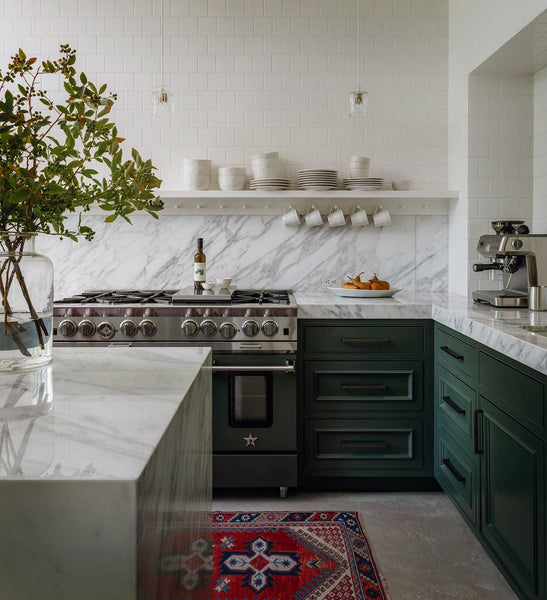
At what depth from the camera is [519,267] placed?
3162mm

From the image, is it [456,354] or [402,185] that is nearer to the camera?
[456,354]

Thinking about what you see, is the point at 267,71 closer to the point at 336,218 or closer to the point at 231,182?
the point at 231,182

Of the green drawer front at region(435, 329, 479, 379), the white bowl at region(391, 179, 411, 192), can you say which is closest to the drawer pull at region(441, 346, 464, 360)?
the green drawer front at region(435, 329, 479, 379)

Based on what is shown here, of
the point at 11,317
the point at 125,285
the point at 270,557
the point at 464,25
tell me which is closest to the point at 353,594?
the point at 270,557

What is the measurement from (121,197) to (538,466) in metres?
1.51

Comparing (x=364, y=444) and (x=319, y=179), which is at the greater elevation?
(x=319, y=179)

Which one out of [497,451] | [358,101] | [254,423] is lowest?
[254,423]

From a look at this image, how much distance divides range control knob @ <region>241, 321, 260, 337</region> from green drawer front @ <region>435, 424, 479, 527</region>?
1.09 metres

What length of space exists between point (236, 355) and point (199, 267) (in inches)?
29.2

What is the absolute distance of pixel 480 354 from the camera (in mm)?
2584

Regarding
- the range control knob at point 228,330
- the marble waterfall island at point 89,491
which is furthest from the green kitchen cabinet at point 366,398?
the marble waterfall island at point 89,491

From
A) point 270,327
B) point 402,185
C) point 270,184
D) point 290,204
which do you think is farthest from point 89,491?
point 402,185

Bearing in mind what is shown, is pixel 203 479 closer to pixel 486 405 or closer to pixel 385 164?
pixel 486 405

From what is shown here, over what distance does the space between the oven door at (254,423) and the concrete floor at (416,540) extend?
0.14m
